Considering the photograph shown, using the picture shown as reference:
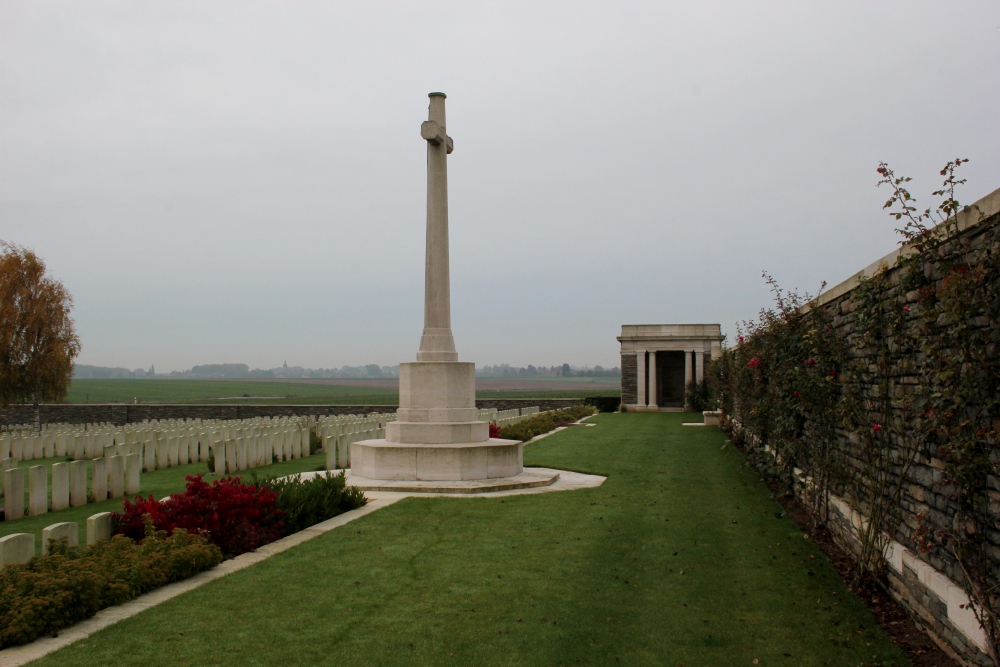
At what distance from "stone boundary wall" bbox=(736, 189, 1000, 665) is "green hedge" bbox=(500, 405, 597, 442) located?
37.3ft

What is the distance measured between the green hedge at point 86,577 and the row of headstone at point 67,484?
3979 millimetres

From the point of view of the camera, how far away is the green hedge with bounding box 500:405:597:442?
60.2ft

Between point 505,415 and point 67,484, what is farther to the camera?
point 505,415

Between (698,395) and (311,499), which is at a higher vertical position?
(698,395)

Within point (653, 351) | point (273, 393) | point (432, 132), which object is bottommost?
point (273, 393)

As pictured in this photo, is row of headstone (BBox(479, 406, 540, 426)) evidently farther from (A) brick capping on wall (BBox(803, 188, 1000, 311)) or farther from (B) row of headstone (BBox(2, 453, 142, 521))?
(A) brick capping on wall (BBox(803, 188, 1000, 311))

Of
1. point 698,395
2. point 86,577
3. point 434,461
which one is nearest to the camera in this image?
point 86,577

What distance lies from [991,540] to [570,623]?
246cm

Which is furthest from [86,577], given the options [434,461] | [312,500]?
[434,461]

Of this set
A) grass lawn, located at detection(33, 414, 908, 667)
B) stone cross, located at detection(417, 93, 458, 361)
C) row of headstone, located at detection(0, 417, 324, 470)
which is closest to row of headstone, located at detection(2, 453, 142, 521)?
row of headstone, located at detection(0, 417, 324, 470)

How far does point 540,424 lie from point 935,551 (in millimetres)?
16652

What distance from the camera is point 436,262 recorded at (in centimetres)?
1148

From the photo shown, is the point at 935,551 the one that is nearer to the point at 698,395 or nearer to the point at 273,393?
the point at 698,395

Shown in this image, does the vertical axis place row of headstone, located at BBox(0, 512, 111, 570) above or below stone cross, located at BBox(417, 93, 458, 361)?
below
